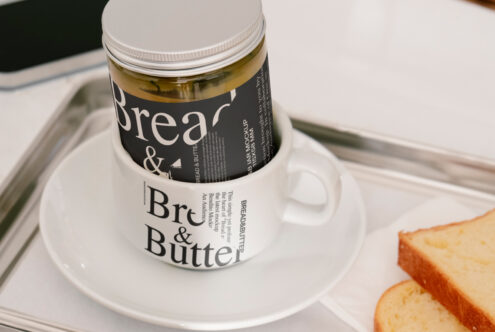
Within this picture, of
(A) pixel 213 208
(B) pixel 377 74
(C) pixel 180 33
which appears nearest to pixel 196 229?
(A) pixel 213 208

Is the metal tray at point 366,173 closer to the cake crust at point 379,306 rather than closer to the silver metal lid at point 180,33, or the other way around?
the cake crust at point 379,306

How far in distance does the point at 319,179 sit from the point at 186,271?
0.11 metres

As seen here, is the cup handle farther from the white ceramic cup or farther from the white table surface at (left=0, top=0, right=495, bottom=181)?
the white table surface at (left=0, top=0, right=495, bottom=181)

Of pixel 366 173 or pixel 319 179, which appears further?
pixel 366 173

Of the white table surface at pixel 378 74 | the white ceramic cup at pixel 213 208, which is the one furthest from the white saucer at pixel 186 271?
the white table surface at pixel 378 74

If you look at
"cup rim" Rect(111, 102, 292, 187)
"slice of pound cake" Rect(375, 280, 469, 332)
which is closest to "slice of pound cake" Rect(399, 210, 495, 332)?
"slice of pound cake" Rect(375, 280, 469, 332)

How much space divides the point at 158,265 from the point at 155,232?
3cm

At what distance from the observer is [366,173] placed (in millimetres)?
515

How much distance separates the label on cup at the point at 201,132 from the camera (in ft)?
1.05

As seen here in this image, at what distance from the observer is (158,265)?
0.40 m

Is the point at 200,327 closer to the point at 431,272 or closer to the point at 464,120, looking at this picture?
the point at 431,272

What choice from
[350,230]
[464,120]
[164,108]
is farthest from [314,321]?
[464,120]

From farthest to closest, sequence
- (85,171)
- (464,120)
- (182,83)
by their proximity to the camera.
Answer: (464,120), (85,171), (182,83)

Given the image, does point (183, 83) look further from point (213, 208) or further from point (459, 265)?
point (459, 265)
